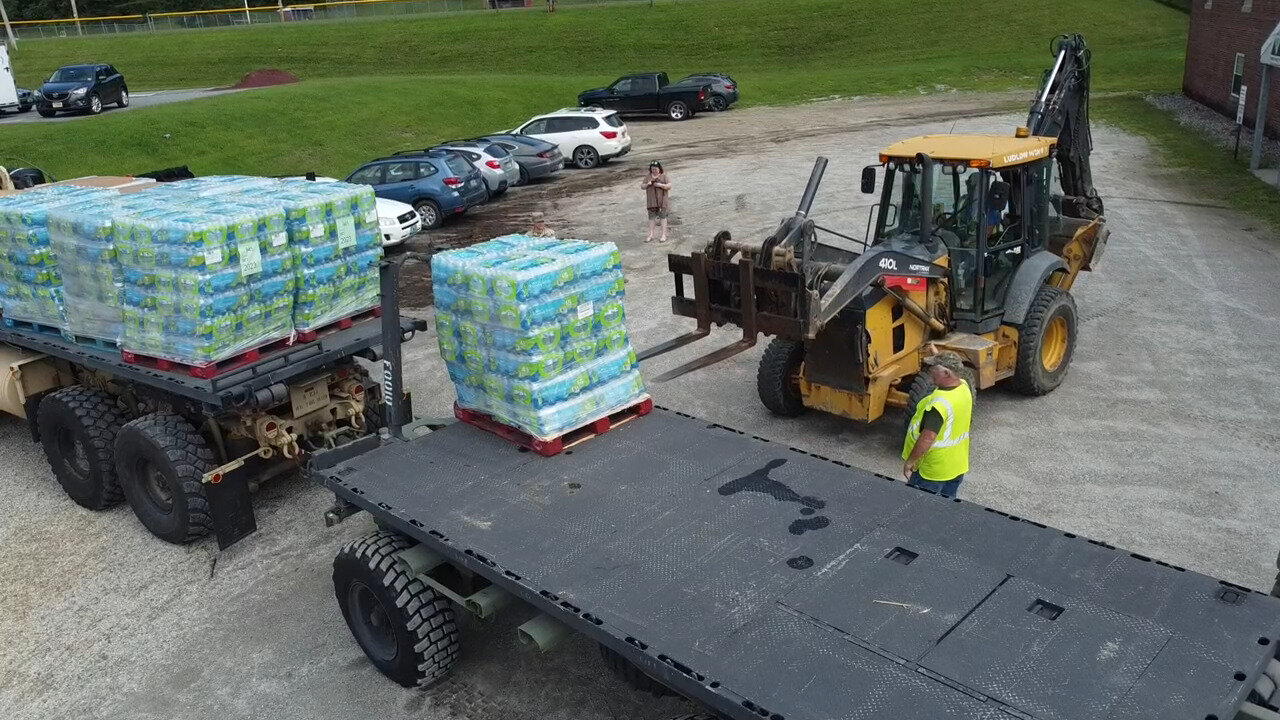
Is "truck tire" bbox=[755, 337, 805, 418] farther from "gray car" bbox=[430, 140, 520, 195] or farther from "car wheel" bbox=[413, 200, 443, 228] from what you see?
"gray car" bbox=[430, 140, 520, 195]

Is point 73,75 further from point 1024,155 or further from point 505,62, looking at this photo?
point 1024,155

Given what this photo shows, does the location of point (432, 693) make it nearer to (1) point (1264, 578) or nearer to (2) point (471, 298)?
(2) point (471, 298)

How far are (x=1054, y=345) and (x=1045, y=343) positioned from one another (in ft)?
0.67

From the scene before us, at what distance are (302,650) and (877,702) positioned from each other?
448cm

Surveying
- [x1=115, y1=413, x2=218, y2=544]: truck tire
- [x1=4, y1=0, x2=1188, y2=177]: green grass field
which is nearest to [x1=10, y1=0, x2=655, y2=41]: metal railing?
[x1=4, y1=0, x2=1188, y2=177]: green grass field

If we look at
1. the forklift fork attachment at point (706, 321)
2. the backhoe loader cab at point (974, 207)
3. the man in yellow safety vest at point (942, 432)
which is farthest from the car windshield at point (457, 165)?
the man in yellow safety vest at point (942, 432)

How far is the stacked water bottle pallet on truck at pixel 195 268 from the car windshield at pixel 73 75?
1018 inches

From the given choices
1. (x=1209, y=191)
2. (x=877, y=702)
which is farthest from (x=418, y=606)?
(x=1209, y=191)

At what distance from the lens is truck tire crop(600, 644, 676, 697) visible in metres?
5.76

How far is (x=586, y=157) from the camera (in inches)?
1054

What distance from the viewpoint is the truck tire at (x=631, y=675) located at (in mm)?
5759

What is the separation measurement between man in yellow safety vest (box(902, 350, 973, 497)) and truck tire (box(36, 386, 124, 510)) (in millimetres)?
7051

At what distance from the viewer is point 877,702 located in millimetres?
4418

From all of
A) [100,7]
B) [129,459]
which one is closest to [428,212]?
[129,459]
